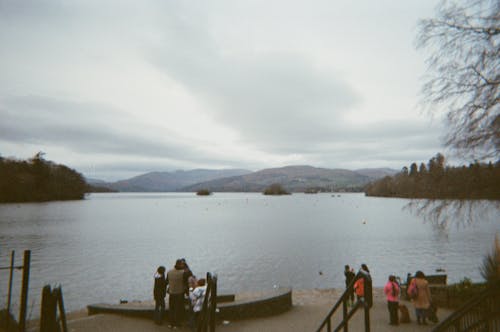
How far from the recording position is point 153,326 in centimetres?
1066

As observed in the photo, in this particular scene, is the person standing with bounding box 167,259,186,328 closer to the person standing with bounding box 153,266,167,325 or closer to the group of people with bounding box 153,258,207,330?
the group of people with bounding box 153,258,207,330

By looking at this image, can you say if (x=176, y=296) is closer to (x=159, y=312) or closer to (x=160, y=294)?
(x=160, y=294)

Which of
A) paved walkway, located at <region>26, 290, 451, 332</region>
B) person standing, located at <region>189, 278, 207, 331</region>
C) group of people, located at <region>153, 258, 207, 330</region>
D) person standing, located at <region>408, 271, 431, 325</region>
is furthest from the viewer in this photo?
paved walkway, located at <region>26, 290, 451, 332</region>

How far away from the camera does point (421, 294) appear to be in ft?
34.5

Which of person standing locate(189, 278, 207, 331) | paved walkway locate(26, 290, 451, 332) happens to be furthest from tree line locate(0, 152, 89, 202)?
person standing locate(189, 278, 207, 331)

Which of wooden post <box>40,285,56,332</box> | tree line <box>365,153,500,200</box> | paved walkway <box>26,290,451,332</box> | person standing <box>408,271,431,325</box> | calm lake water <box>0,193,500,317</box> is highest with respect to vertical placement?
tree line <box>365,153,500,200</box>

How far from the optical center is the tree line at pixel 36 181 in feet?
434

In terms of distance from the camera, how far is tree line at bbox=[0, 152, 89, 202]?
132250mm

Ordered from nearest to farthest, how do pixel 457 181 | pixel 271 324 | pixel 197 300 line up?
1. pixel 197 300
2. pixel 457 181
3. pixel 271 324

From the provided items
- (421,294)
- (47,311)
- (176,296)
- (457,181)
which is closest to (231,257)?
(176,296)

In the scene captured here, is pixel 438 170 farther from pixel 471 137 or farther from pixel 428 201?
pixel 471 137

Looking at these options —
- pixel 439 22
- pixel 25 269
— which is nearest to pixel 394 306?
pixel 439 22

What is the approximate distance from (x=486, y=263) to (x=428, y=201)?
5121mm

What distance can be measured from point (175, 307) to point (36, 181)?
16736 cm
